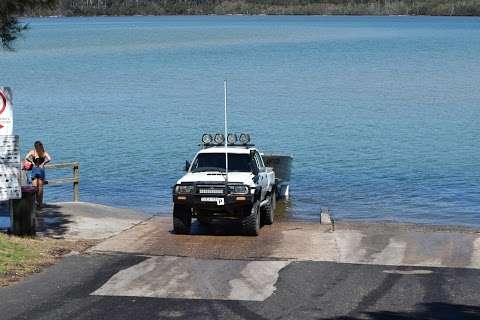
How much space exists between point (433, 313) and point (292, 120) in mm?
40345

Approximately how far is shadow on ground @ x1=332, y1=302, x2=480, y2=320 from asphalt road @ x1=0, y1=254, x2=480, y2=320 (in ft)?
0.04

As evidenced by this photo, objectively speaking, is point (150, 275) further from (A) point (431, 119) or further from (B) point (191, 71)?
(B) point (191, 71)

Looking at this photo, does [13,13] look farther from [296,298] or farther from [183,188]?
[296,298]

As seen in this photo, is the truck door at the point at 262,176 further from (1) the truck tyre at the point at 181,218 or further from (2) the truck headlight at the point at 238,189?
(1) the truck tyre at the point at 181,218

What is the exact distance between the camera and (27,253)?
53.3 feet

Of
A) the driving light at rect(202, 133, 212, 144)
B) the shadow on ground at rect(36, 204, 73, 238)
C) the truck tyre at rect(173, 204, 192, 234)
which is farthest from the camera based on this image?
the driving light at rect(202, 133, 212, 144)

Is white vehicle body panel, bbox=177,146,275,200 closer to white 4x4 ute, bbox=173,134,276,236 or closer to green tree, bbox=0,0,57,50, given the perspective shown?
white 4x4 ute, bbox=173,134,276,236

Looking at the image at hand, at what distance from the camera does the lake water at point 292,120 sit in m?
31.8

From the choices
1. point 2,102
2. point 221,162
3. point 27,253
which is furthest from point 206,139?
point 27,253

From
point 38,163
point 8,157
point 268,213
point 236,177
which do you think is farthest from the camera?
point 38,163

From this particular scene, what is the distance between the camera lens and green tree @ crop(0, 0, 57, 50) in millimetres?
17594

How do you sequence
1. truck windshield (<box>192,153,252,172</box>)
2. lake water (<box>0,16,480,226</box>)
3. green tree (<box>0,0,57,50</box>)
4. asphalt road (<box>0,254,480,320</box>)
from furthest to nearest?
lake water (<box>0,16,480,226</box>), truck windshield (<box>192,153,252,172</box>), green tree (<box>0,0,57,50</box>), asphalt road (<box>0,254,480,320</box>)

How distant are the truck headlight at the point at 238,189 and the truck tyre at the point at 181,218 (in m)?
0.99

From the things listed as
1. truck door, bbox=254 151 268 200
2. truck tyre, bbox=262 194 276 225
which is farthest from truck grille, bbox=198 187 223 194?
truck tyre, bbox=262 194 276 225
